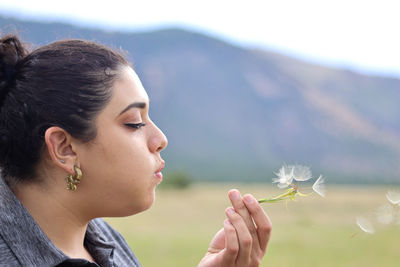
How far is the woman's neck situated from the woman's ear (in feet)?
0.49

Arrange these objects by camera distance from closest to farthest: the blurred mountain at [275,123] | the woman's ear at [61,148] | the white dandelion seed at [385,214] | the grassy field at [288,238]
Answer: the white dandelion seed at [385,214], the woman's ear at [61,148], the grassy field at [288,238], the blurred mountain at [275,123]

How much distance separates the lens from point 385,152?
5960 inches

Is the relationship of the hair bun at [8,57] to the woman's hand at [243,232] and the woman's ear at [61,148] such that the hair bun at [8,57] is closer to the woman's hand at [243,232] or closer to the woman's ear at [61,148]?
the woman's ear at [61,148]

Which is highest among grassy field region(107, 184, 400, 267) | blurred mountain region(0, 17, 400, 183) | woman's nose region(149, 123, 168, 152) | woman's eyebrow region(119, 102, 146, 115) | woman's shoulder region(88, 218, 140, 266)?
woman's eyebrow region(119, 102, 146, 115)

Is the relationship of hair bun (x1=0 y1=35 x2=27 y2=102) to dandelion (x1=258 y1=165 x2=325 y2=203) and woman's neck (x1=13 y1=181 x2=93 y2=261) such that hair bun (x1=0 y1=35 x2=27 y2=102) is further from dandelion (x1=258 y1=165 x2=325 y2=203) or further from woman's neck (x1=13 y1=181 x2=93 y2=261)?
dandelion (x1=258 y1=165 x2=325 y2=203)

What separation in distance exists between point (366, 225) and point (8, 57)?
182cm

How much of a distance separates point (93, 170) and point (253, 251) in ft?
2.78

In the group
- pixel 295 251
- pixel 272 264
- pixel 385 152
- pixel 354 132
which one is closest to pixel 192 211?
pixel 295 251

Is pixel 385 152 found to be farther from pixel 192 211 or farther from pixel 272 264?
pixel 272 264

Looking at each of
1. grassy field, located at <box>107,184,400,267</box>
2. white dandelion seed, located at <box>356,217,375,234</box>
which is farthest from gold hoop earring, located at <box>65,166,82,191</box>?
grassy field, located at <box>107,184,400,267</box>

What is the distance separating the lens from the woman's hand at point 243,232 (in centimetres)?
253

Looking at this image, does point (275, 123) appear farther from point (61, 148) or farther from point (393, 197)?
point (393, 197)

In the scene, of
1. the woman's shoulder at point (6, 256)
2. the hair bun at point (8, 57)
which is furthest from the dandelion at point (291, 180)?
the hair bun at point (8, 57)

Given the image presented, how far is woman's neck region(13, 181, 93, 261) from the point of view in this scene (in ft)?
8.32
